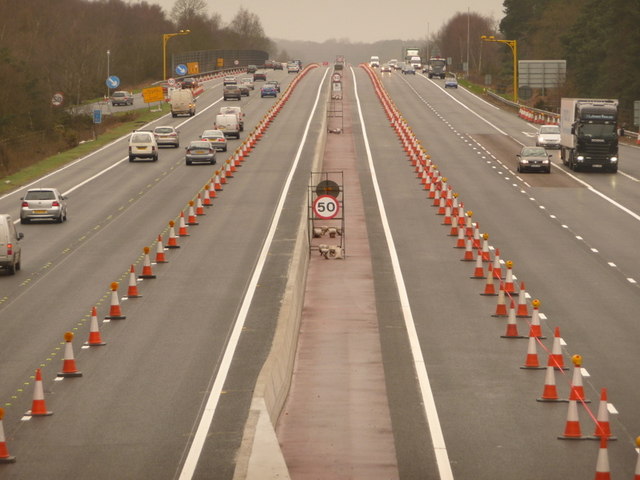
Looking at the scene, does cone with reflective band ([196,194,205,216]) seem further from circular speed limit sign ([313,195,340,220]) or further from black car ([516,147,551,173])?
black car ([516,147,551,173])

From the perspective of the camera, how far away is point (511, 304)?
83.6ft

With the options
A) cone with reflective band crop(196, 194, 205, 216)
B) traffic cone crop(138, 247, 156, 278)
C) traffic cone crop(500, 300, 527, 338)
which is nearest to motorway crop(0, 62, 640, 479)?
traffic cone crop(500, 300, 527, 338)

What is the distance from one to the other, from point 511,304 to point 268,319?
4739 millimetres

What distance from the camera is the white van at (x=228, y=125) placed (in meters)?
78.2

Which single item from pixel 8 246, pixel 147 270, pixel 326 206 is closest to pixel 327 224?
pixel 326 206

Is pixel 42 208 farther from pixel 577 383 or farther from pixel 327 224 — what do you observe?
pixel 577 383

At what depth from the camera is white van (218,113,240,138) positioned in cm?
7825

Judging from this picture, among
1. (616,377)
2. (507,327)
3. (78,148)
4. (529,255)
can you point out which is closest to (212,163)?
(78,148)

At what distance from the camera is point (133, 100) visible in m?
121

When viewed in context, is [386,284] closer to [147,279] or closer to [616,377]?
[147,279]

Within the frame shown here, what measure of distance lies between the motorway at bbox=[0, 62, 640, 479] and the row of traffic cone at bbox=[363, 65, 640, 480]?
12.2 inches

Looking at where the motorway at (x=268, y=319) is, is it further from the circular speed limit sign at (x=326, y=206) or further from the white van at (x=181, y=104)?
the white van at (x=181, y=104)

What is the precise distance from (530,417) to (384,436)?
2.50 m

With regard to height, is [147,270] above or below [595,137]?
below
